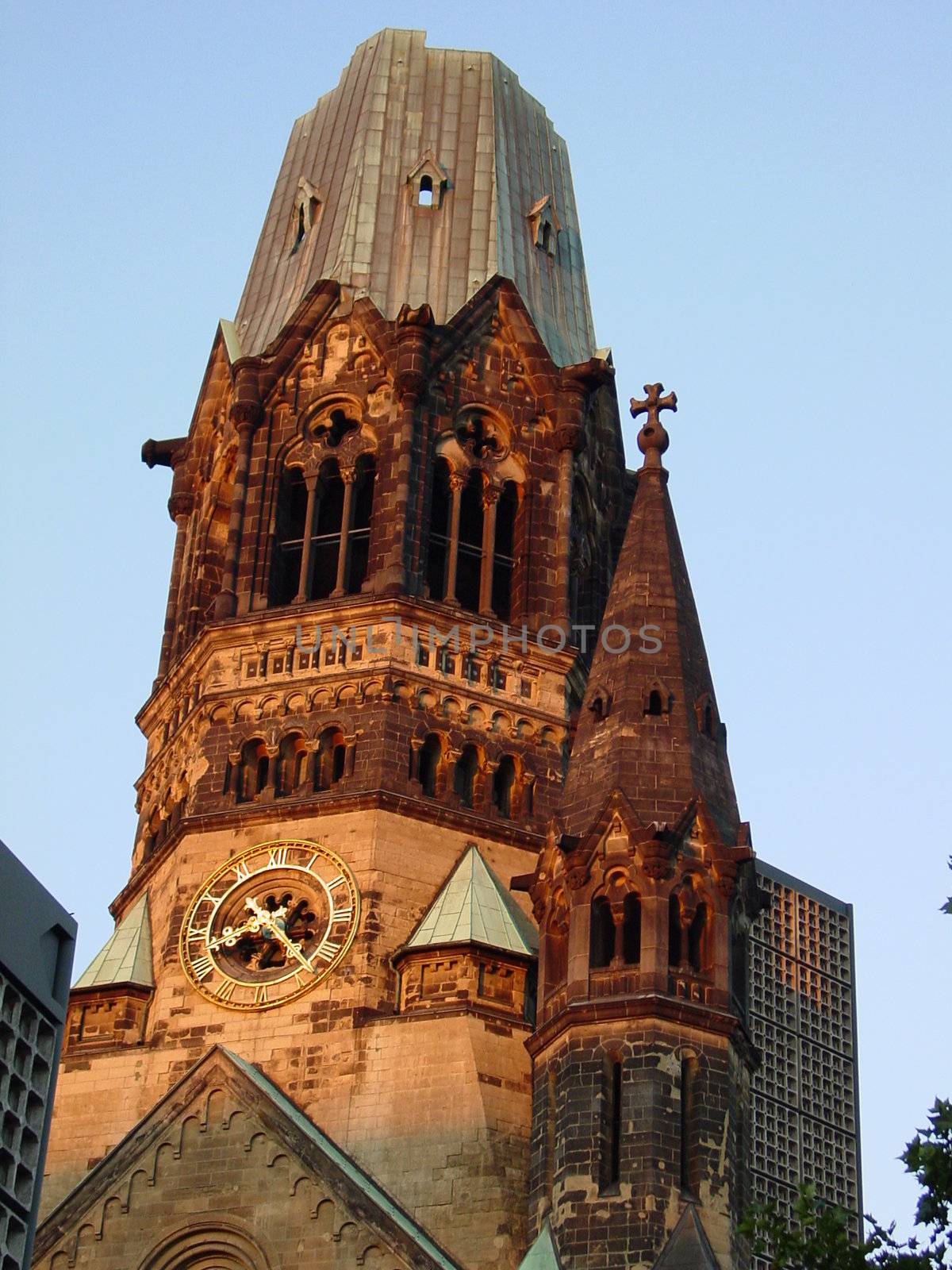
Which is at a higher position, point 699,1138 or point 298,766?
point 298,766

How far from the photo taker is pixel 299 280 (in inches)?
2286

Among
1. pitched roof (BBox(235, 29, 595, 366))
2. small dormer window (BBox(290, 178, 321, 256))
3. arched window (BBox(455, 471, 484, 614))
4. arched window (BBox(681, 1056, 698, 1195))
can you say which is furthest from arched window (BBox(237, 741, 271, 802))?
small dormer window (BBox(290, 178, 321, 256))

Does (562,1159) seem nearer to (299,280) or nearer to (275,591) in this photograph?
(275,591)

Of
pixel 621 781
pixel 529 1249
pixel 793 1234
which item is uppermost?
pixel 621 781

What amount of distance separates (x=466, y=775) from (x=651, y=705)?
3969mm

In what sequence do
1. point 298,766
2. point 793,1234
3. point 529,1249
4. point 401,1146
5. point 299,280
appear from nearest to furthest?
point 793,1234
point 529,1249
point 401,1146
point 298,766
point 299,280

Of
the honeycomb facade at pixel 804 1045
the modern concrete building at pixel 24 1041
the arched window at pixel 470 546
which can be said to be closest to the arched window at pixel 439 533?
the arched window at pixel 470 546

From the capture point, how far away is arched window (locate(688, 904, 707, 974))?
46.0 m

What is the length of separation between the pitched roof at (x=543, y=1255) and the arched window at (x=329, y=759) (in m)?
10.1

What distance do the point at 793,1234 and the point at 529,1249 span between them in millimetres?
8701

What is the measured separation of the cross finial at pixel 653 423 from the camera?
53.1 meters

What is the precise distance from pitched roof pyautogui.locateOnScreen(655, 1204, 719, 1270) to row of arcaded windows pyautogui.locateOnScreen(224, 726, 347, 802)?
10922 millimetres

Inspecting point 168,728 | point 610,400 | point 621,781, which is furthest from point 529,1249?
point 610,400

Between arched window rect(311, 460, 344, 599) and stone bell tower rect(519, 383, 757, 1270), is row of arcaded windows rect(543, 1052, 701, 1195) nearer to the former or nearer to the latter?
stone bell tower rect(519, 383, 757, 1270)
